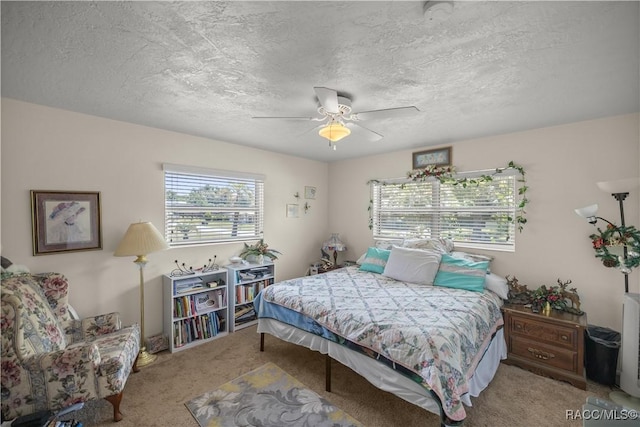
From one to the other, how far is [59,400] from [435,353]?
96.3 inches

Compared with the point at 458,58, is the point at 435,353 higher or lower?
lower

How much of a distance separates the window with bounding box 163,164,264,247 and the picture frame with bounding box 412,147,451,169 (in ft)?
7.64

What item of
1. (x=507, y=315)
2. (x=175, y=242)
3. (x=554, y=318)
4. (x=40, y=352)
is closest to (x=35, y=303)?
(x=40, y=352)

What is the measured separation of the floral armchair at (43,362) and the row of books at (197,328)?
0.83 metres

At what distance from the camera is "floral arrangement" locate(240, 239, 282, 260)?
376cm

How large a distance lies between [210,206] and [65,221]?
1.41 m

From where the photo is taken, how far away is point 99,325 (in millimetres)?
2379

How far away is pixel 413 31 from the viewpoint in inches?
54.5

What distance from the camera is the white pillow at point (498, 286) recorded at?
280cm

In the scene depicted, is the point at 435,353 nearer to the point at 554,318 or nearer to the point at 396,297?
the point at 396,297

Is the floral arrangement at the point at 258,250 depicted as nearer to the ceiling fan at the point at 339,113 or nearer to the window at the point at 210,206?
the window at the point at 210,206

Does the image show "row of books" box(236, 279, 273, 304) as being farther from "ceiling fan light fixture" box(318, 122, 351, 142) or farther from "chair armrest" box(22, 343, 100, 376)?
"ceiling fan light fixture" box(318, 122, 351, 142)

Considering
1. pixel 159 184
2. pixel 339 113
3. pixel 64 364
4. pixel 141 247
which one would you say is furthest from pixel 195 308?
pixel 339 113

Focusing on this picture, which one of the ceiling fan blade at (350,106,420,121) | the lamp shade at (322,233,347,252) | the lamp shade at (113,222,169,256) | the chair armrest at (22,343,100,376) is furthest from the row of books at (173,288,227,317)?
the ceiling fan blade at (350,106,420,121)
